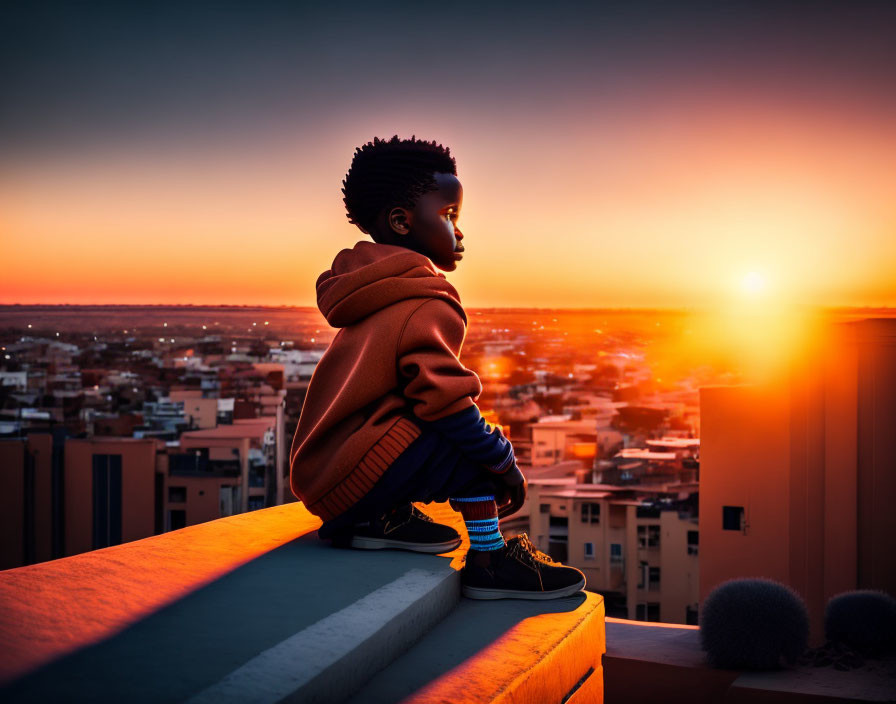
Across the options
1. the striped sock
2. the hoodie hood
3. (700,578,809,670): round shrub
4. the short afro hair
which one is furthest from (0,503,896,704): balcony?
(700,578,809,670): round shrub

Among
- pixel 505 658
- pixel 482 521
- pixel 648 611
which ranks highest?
pixel 482 521

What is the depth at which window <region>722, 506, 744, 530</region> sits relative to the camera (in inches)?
397

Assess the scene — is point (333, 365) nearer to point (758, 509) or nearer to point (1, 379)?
point (758, 509)

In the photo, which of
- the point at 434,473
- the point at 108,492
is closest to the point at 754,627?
the point at 434,473

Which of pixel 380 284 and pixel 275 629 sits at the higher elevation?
pixel 380 284

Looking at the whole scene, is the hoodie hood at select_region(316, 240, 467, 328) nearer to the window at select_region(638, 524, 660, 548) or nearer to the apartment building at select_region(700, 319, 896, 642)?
the apartment building at select_region(700, 319, 896, 642)

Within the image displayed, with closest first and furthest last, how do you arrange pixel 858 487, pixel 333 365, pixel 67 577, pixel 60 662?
pixel 60 662
pixel 67 577
pixel 333 365
pixel 858 487

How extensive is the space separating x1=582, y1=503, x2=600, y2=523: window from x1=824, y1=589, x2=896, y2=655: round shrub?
169 inches

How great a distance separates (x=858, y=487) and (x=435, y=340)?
8.91m

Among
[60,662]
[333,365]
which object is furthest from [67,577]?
[333,365]

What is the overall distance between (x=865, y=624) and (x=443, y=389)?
636 cm

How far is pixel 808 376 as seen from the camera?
9.81 metres

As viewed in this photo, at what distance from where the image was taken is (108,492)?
31.7 ft

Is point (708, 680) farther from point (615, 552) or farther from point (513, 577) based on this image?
point (513, 577)
